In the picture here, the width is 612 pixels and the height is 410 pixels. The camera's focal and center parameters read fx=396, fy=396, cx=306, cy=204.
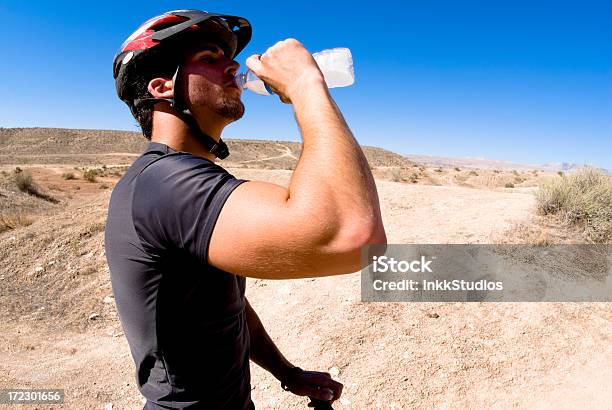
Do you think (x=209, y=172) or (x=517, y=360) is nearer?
(x=209, y=172)

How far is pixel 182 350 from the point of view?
48.9 inches

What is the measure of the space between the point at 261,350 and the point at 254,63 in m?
1.30

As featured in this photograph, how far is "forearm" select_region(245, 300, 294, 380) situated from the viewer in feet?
6.13

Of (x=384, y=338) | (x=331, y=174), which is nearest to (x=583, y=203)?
(x=384, y=338)

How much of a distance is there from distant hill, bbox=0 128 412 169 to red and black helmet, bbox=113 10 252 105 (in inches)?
2029

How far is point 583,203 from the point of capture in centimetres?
669

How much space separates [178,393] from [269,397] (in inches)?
114

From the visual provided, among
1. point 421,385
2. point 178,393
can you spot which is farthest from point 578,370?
point 178,393

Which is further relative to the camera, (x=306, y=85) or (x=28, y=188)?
(x=28, y=188)

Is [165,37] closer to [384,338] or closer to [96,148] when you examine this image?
[384,338]

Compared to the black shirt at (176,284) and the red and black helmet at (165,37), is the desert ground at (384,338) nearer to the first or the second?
the black shirt at (176,284)

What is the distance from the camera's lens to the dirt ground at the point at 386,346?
3785mm

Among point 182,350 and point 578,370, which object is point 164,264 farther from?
point 578,370

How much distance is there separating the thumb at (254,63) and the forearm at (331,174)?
25 centimetres
